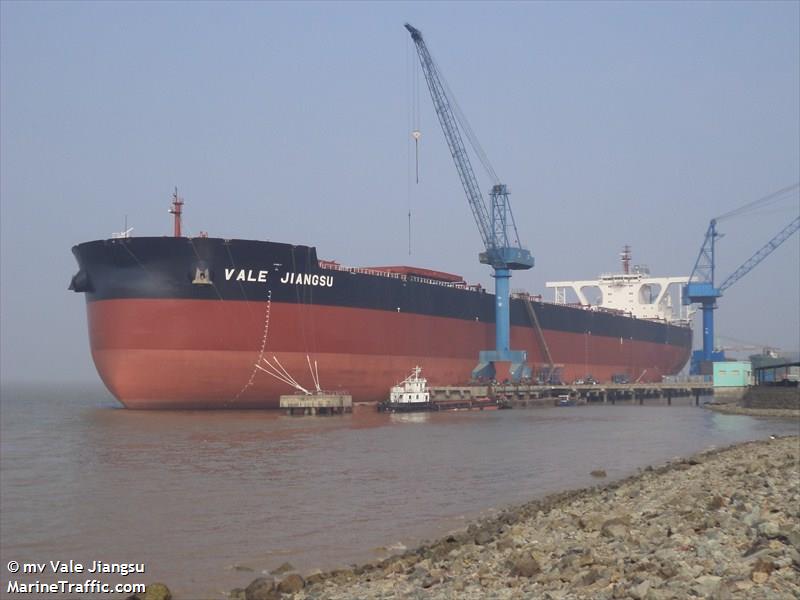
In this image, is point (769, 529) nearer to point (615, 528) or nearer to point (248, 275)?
point (615, 528)

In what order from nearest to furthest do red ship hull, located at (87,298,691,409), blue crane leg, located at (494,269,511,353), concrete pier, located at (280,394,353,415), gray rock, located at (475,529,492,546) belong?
gray rock, located at (475,529,492,546) < red ship hull, located at (87,298,691,409) < concrete pier, located at (280,394,353,415) < blue crane leg, located at (494,269,511,353)

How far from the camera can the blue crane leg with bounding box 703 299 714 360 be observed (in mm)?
60719

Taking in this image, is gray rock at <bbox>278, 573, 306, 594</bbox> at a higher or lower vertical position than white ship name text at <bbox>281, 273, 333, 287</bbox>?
lower

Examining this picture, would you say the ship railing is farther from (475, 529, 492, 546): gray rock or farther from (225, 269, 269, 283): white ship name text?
(475, 529, 492, 546): gray rock

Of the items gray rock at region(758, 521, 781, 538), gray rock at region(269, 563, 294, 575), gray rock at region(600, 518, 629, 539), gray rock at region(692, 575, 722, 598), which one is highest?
gray rock at region(758, 521, 781, 538)

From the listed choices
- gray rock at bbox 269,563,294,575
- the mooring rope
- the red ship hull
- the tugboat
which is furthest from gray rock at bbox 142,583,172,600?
the tugboat

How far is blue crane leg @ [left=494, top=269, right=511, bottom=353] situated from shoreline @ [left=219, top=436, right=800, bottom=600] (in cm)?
3220

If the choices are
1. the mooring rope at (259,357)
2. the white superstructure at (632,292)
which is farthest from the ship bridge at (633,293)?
the mooring rope at (259,357)

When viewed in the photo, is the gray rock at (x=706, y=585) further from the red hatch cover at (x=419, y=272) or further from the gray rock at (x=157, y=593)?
the red hatch cover at (x=419, y=272)

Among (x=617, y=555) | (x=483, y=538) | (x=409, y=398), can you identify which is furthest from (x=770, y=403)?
(x=617, y=555)

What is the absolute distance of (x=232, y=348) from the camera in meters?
31.4

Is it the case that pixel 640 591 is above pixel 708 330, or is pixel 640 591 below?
below

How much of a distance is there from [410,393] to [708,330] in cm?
3319

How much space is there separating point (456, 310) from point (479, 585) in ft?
122
